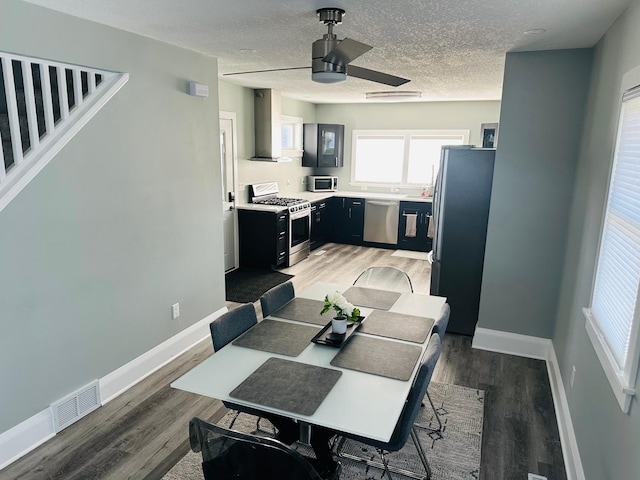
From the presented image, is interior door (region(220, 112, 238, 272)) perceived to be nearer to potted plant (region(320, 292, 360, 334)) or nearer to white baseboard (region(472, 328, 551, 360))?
white baseboard (region(472, 328, 551, 360))

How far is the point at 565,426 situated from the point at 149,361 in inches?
115

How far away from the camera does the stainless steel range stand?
20.5ft

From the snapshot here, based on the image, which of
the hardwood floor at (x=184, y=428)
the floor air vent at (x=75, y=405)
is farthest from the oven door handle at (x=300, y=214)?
the floor air vent at (x=75, y=405)

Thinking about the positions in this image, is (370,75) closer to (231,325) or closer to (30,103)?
(231,325)

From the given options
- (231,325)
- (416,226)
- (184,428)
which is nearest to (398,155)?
(416,226)

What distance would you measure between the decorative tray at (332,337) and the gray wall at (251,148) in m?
3.94

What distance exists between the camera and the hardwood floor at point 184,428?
7.88 feet

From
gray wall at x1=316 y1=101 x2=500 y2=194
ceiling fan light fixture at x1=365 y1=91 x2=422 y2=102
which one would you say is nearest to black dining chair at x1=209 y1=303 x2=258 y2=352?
ceiling fan light fixture at x1=365 y1=91 x2=422 y2=102

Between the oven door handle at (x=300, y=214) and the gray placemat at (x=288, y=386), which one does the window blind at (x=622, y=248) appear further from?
the oven door handle at (x=300, y=214)

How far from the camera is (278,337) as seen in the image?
238 cm

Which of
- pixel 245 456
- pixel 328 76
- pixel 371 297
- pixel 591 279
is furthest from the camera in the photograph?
pixel 371 297

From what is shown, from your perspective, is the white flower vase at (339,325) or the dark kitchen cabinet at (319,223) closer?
the white flower vase at (339,325)

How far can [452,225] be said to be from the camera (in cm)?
410

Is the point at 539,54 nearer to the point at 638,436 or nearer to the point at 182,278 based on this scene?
the point at 638,436
